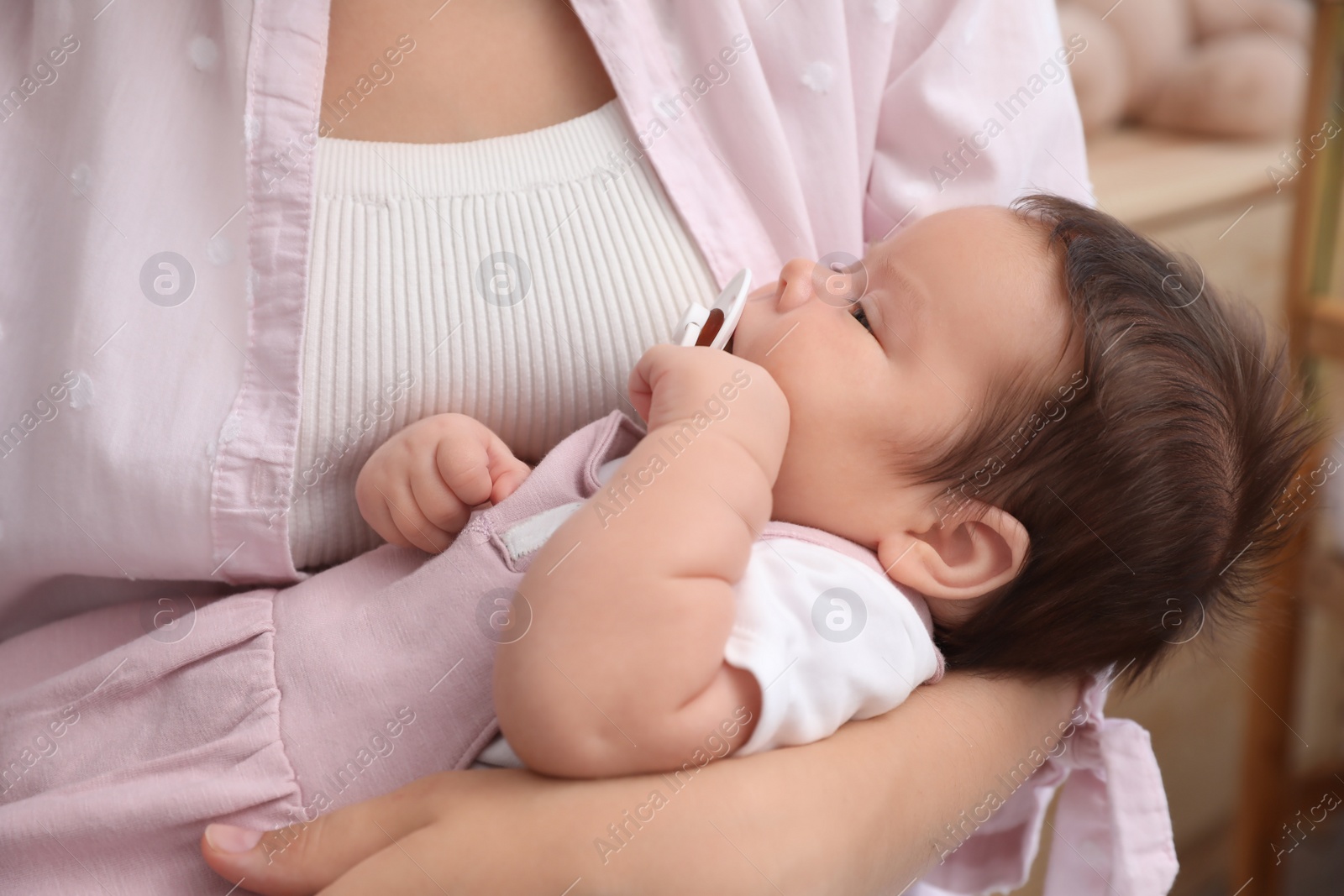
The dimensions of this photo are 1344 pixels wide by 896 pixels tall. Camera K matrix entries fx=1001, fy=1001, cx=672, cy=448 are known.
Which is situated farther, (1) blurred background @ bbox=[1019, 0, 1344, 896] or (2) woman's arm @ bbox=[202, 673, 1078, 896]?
(1) blurred background @ bbox=[1019, 0, 1344, 896]

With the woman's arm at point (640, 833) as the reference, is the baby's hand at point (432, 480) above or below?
above

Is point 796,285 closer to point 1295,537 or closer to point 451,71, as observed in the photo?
point 451,71

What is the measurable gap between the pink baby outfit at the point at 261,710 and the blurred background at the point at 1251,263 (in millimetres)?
1194

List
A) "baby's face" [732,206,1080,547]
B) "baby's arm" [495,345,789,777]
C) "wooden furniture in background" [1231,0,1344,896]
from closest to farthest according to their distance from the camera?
"baby's arm" [495,345,789,777] < "baby's face" [732,206,1080,547] < "wooden furniture in background" [1231,0,1344,896]

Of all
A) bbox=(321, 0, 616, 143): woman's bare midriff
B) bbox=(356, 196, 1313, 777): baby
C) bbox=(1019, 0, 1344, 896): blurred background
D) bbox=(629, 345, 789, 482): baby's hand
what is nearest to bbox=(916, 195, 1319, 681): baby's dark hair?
bbox=(356, 196, 1313, 777): baby

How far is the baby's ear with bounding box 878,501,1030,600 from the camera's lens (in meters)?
0.65

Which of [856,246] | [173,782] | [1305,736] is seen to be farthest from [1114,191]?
[173,782]

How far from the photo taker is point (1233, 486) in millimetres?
703

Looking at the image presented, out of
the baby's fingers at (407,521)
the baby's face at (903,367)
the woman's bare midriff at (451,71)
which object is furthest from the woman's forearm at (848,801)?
the woman's bare midriff at (451,71)

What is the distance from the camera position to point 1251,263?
5.76 feet

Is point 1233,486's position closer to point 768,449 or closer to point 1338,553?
point 768,449

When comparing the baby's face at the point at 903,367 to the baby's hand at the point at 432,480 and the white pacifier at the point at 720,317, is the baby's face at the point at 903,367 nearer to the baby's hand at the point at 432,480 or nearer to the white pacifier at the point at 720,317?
the white pacifier at the point at 720,317

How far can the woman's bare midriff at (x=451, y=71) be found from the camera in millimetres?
738

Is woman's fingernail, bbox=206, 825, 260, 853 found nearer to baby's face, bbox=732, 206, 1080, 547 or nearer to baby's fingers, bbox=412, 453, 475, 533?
baby's fingers, bbox=412, 453, 475, 533
